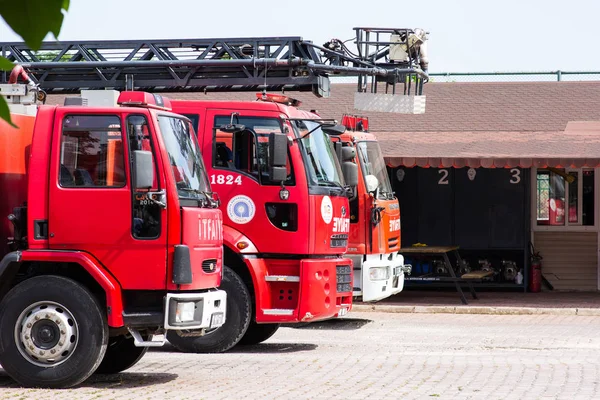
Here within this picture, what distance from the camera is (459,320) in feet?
54.9

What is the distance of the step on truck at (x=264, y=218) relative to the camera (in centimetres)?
1144

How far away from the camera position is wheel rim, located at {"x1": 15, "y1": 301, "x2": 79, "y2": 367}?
335 inches

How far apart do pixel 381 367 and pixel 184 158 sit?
3.11 m

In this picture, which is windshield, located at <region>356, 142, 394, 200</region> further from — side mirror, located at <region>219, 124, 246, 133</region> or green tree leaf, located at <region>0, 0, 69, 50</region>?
green tree leaf, located at <region>0, 0, 69, 50</region>

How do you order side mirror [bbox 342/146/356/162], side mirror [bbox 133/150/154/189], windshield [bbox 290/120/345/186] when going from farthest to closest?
side mirror [bbox 342/146/356/162] < windshield [bbox 290/120/345/186] < side mirror [bbox 133/150/154/189]

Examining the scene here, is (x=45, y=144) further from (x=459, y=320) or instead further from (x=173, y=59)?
(x=459, y=320)

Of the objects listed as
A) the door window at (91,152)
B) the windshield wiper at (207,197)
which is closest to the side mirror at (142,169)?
the door window at (91,152)

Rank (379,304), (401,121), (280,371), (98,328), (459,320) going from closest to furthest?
(98,328) < (280,371) < (459,320) < (379,304) < (401,121)

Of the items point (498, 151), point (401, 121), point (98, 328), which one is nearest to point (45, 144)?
point (98, 328)

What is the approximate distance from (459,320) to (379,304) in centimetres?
207

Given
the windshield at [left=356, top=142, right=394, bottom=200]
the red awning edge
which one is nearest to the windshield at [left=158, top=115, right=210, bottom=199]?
the windshield at [left=356, top=142, right=394, bottom=200]

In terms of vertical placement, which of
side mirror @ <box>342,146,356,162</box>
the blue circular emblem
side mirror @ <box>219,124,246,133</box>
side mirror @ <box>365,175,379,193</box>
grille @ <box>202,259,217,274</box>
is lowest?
grille @ <box>202,259,217,274</box>

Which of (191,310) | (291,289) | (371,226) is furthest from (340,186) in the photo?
(191,310)

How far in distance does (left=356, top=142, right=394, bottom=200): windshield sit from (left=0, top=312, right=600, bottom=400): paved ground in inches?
81.3
